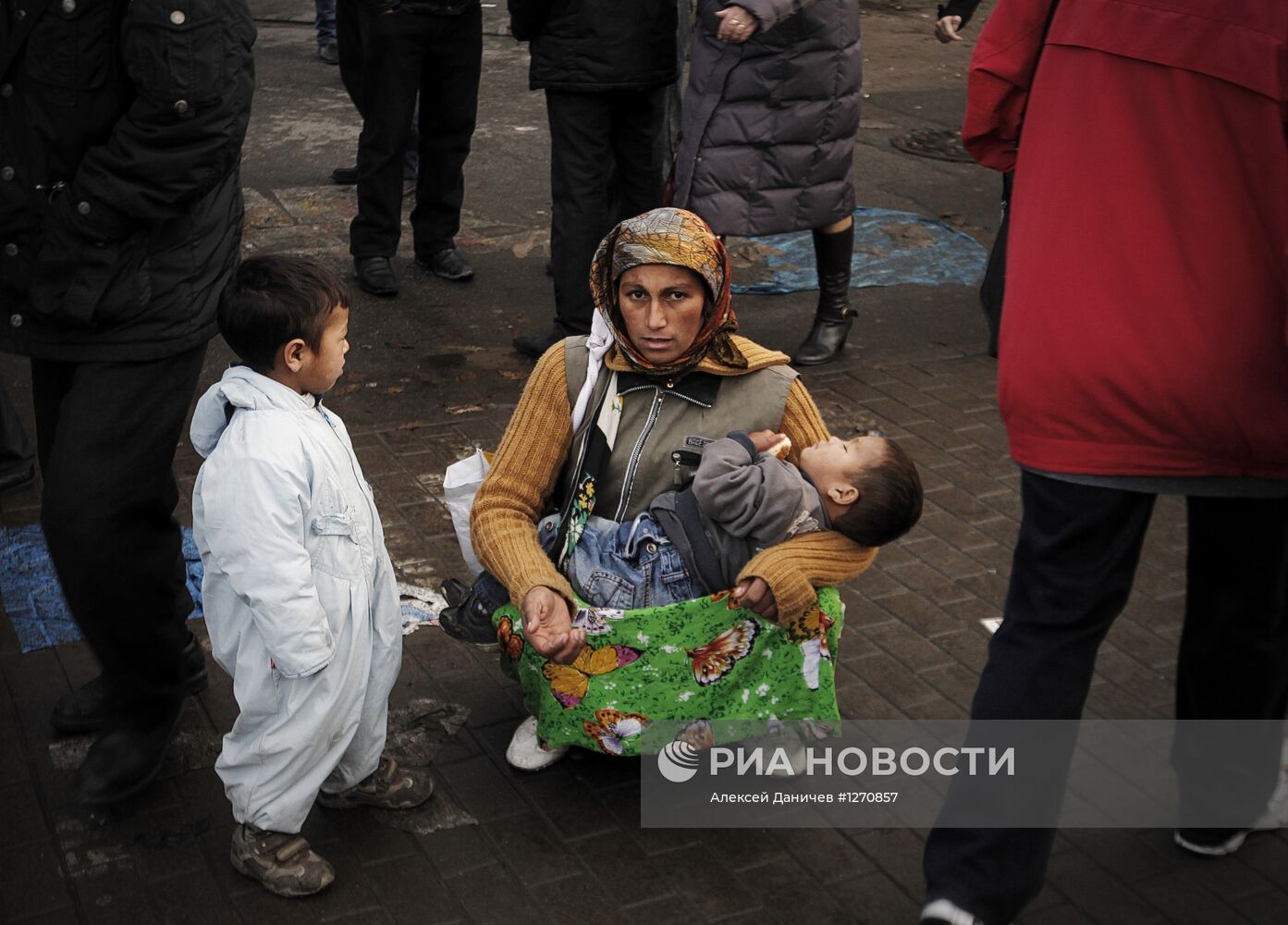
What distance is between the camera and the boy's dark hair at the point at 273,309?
301 cm

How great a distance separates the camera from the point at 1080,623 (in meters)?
2.77

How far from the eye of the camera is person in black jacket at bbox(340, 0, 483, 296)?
6461mm

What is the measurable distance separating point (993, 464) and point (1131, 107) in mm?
2874

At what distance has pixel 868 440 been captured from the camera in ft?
11.1

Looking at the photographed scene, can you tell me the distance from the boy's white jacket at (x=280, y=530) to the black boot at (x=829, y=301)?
11.1 feet

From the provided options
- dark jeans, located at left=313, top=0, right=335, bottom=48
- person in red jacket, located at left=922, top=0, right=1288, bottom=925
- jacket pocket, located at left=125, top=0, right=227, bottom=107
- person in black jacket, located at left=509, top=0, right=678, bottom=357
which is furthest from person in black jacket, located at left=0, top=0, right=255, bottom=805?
dark jeans, located at left=313, top=0, right=335, bottom=48

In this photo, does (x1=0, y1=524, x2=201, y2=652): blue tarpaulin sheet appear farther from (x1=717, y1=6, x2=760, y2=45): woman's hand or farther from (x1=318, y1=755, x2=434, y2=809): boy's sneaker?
(x1=717, y1=6, x2=760, y2=45): woman's hand

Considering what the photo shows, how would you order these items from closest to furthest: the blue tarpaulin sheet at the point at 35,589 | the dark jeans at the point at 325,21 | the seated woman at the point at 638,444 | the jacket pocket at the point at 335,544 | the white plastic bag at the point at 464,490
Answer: the jacket pocket at the point at 335,544 < the seated woman at the point at 638,444 < the white plastic bag at the point at 464,490 < the blue tarpaulin sheet at the point at 35,589 < the dark jeans at the point at 325,21

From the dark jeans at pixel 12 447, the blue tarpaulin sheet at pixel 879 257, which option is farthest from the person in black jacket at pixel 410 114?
the dark jeans at pixel 12 447

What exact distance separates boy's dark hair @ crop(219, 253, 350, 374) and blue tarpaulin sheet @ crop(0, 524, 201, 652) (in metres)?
1.23

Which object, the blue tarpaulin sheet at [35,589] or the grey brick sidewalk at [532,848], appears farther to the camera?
the blue tarpaulin sheet at [35,589]

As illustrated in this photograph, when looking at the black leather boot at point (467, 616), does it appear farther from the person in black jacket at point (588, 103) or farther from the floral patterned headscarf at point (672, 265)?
the person in black jacket at point (588, 103)

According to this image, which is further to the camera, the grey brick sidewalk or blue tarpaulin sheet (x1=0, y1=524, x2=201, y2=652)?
blue tarpaulin sheet (x1=0, y1=524, x2=201, y2=652)

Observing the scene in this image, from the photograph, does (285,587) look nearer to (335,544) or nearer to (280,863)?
(335,544)
